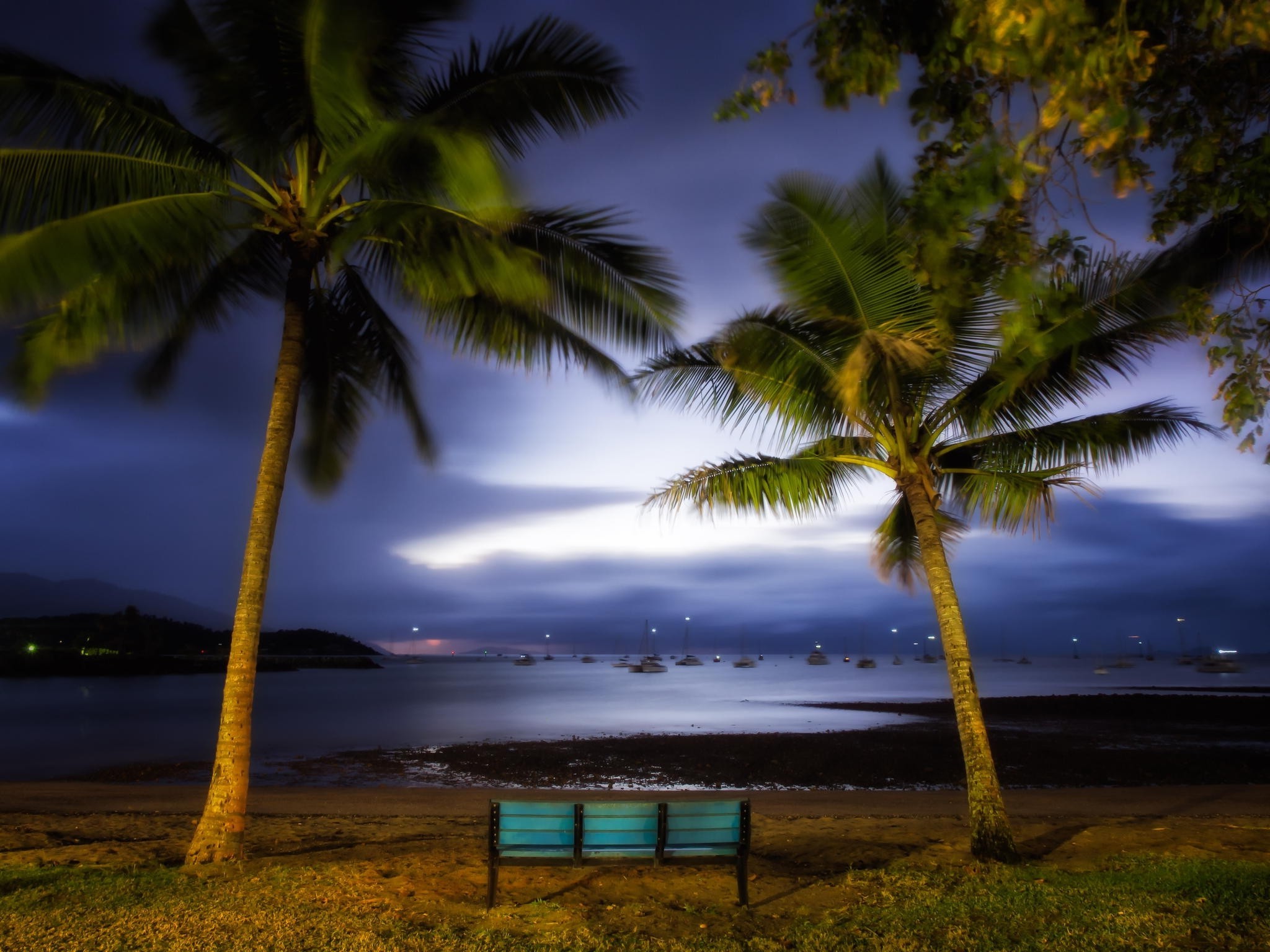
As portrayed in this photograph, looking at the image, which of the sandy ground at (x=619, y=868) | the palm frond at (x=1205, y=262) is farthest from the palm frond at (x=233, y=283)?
the palm frond at (x=1205, y=262)

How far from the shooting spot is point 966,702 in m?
7.61

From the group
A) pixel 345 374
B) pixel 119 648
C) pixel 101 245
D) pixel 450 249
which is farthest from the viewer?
pixel 119 648

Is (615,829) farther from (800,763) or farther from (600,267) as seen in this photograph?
(800,763)

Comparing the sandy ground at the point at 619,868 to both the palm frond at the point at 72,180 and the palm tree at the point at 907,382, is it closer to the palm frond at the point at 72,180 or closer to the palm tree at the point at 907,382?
the palm tree at the point at 907,382

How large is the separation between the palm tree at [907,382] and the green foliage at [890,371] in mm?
18

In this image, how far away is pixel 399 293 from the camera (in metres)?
9.18

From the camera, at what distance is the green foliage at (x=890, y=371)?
7.93 metres

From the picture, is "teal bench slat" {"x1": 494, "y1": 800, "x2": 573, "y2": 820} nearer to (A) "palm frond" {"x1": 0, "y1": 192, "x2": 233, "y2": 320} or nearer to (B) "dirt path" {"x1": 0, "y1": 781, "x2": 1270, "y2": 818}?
(A) "palm frond" {"x1": 0, "y1": 192, "x2": 233, "y2": 320}

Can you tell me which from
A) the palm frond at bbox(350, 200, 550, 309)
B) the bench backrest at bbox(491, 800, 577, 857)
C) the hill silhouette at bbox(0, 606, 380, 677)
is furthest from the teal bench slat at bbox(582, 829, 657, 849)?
the hill silhouette at bbox(0, 606, 380, 677)

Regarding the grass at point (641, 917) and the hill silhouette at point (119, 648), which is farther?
the hill silhouette at point (119, 648)

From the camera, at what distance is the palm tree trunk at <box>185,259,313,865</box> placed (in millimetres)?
6680

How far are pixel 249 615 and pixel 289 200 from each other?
150 inches

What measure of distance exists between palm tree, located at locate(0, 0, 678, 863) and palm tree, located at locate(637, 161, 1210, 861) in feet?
Answer: 4.62

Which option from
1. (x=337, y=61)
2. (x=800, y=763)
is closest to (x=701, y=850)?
(x=337, y=61)
